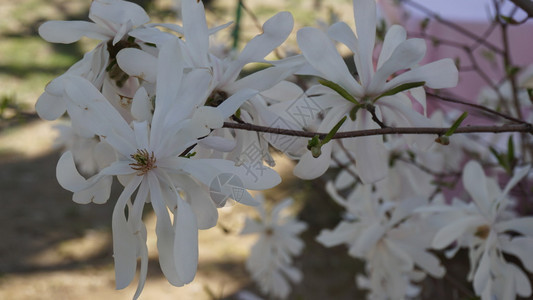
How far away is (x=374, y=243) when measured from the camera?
80 centimetres

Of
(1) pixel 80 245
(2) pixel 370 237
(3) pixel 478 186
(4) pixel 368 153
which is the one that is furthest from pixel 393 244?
(1) pixel 80 245

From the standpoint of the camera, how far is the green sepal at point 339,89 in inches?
17.7

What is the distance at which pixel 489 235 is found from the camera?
25.7 inches

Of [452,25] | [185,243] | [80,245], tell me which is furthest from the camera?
[80,245]

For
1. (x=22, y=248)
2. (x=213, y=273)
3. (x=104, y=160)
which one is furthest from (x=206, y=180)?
(x=22, y=248)

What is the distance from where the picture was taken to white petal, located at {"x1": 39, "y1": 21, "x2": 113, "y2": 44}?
0.48m

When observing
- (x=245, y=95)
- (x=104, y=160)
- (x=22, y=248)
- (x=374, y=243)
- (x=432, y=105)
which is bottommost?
(x=22, y=248)

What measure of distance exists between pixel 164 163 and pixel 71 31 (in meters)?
0.16

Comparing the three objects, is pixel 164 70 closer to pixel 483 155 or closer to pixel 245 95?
pixel 245 95

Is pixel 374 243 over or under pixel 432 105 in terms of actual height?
over

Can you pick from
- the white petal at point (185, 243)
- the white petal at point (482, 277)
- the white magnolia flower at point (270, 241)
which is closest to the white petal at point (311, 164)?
the white petal at point (185, 243)

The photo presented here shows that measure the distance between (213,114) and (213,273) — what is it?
1.55 meters

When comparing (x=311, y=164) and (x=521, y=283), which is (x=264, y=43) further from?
(x=521, y=283)

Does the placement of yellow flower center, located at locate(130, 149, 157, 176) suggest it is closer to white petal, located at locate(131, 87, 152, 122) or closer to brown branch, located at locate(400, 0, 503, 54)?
white petal, located at locate(131, 87, 152, 122)
